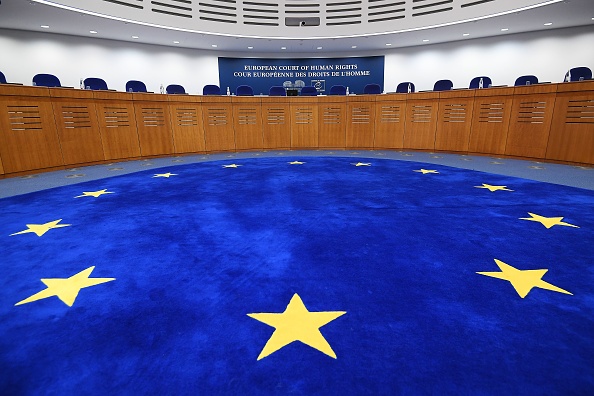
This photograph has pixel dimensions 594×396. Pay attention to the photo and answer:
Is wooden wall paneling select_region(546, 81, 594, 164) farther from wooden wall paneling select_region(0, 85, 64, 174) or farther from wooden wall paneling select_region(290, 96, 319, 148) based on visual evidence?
wooden wall paneling select_region(0, 85, 64, 174)

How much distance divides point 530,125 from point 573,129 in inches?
23.4

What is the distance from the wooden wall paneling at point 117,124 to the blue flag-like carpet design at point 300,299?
302cm

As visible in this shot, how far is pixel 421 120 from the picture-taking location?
21.3 ft

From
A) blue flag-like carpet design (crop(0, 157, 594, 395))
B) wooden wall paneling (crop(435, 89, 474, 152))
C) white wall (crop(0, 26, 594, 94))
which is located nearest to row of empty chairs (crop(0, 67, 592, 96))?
wooden wall paneling (crop(435, 89, 474, 152))

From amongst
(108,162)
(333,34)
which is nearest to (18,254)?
(108,162)

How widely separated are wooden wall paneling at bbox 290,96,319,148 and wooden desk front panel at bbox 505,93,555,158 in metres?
3.79

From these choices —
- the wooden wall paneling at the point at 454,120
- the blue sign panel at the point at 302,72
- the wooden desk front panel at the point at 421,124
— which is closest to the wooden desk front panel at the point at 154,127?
the wooden desk front panel at the point at 421,124

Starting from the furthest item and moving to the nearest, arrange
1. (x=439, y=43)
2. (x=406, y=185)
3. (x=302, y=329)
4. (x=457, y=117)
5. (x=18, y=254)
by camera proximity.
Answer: (x=439, y=43), (x=457, y=117), (x=406, y=185), (x=18, y=254), (x=302, y=329)

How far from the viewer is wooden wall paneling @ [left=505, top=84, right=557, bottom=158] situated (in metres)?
5.06

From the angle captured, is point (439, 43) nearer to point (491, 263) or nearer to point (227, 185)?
point (227, 185)

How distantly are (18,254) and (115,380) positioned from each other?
148cm

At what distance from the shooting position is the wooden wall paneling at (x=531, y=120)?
16.6 feet

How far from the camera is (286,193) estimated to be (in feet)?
10.9

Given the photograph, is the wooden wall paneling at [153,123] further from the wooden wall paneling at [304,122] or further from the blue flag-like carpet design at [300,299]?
the blue flag-like carpet design at [300,299]
